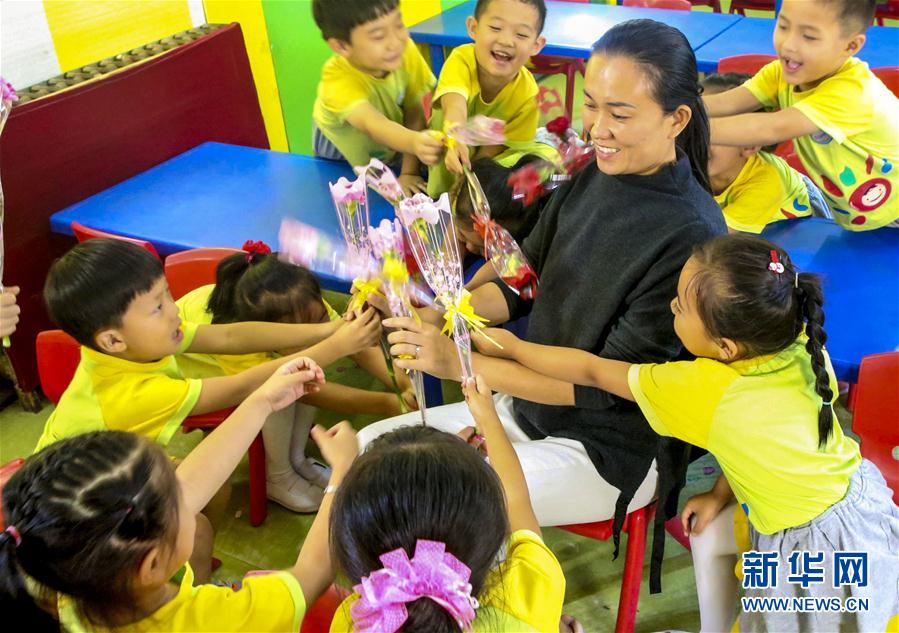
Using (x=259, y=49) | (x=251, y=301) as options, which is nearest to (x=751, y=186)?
(x=251, y=301)

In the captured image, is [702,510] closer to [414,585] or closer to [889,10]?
[414,585]

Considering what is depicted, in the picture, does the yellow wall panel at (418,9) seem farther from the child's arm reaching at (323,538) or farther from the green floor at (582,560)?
the child's arm reaching at (323,538)

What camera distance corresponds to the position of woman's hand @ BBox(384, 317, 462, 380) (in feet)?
5.49

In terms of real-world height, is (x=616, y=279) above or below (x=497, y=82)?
below

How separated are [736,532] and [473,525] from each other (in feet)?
2.98

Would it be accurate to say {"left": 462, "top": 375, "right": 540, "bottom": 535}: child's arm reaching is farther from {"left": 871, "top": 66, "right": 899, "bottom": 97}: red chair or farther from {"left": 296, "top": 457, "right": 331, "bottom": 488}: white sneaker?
{"left": 871, "top": 66, "right": 899, "bottom": 97}: red chair

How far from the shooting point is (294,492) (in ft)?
8.41

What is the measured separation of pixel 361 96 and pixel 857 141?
165 centimetres

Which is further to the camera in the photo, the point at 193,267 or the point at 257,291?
the point at 193,267

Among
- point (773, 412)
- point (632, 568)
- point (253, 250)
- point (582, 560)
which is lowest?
point (582, 560)

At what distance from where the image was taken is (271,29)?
4.50m

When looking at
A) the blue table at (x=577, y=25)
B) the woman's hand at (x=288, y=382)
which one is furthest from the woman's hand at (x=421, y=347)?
the blue table at (x=577, y=25)

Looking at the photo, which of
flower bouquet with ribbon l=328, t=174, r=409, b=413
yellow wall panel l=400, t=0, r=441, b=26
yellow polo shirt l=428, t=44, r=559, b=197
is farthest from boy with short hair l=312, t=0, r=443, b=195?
yellow wall panel l=400, t=0, r=441, b=26

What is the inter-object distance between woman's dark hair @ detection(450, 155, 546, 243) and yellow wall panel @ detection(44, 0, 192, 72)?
2.07 metres
